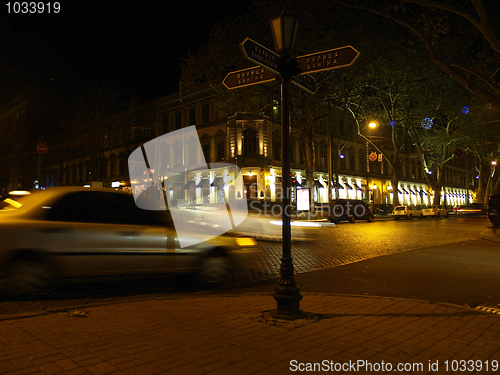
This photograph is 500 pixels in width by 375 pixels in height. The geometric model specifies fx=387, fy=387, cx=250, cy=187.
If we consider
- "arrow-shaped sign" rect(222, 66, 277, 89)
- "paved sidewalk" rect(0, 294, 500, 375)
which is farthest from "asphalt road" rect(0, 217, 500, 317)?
"arrow-shaped sign" rect(222, 66, 277, 89)

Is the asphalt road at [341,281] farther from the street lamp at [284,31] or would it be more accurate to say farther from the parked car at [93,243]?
the street lamp at [284,31]

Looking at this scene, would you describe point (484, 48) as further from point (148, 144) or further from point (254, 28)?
point (148, 144)

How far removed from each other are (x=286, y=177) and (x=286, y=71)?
1.41m

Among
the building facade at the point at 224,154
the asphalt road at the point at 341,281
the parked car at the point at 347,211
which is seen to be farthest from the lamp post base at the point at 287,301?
the parked car at the point at 347,211

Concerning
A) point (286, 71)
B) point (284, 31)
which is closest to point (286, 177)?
point (286, 71)

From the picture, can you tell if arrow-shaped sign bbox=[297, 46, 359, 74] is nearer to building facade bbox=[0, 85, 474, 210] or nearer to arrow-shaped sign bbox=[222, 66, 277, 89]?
arrow-shaped sign bbox=[222, 66, 277, 89]

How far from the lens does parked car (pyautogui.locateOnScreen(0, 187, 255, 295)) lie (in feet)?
18.5

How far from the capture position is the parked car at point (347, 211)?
2836 centimetres

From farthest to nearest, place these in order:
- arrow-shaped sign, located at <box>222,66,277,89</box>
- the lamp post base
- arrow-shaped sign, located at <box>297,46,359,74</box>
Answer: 1. arrow-shaped sign, located at <box>222,66,277,89</box>
2. arrow-shaped sign, located at <box>297,46,359,74</box>
3. the lamp post base

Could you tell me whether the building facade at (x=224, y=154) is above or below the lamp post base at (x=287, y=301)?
above

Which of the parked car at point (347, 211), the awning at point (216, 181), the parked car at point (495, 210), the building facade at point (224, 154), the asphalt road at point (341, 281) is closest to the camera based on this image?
the asphalt road at point (341, 281)

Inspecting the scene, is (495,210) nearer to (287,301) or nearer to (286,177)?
(286,177)

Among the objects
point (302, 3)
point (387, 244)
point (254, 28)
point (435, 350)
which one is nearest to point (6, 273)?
point (435, 350)

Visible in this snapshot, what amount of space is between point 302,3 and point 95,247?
51.8 ft
